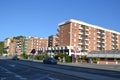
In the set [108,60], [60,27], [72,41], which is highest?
[60,27]

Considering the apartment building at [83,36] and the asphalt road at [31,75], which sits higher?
the apartment building at [83,36]

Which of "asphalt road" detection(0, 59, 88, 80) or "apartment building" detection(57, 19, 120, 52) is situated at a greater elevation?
"apartment building" detection(57, 19, 120, 52)

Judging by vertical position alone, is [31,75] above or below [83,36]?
below

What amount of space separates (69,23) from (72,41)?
9038 mm

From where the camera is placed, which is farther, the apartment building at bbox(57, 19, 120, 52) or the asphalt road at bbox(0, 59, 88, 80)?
the apartment building at bbox(57, 19, 120, 52)

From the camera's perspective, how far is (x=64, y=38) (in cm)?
12962

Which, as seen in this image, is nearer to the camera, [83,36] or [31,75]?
[31,75]

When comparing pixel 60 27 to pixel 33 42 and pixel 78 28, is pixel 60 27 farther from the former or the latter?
pixel 33 42

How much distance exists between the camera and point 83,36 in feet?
427

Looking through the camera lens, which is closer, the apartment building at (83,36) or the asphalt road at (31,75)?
the asphalt road at (31,75)

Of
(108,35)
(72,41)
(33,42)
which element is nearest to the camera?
(72,41)

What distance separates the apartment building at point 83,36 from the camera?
124938mm

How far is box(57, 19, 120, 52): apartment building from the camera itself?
12494cm

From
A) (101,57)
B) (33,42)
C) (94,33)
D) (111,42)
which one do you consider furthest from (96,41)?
(33,42)
